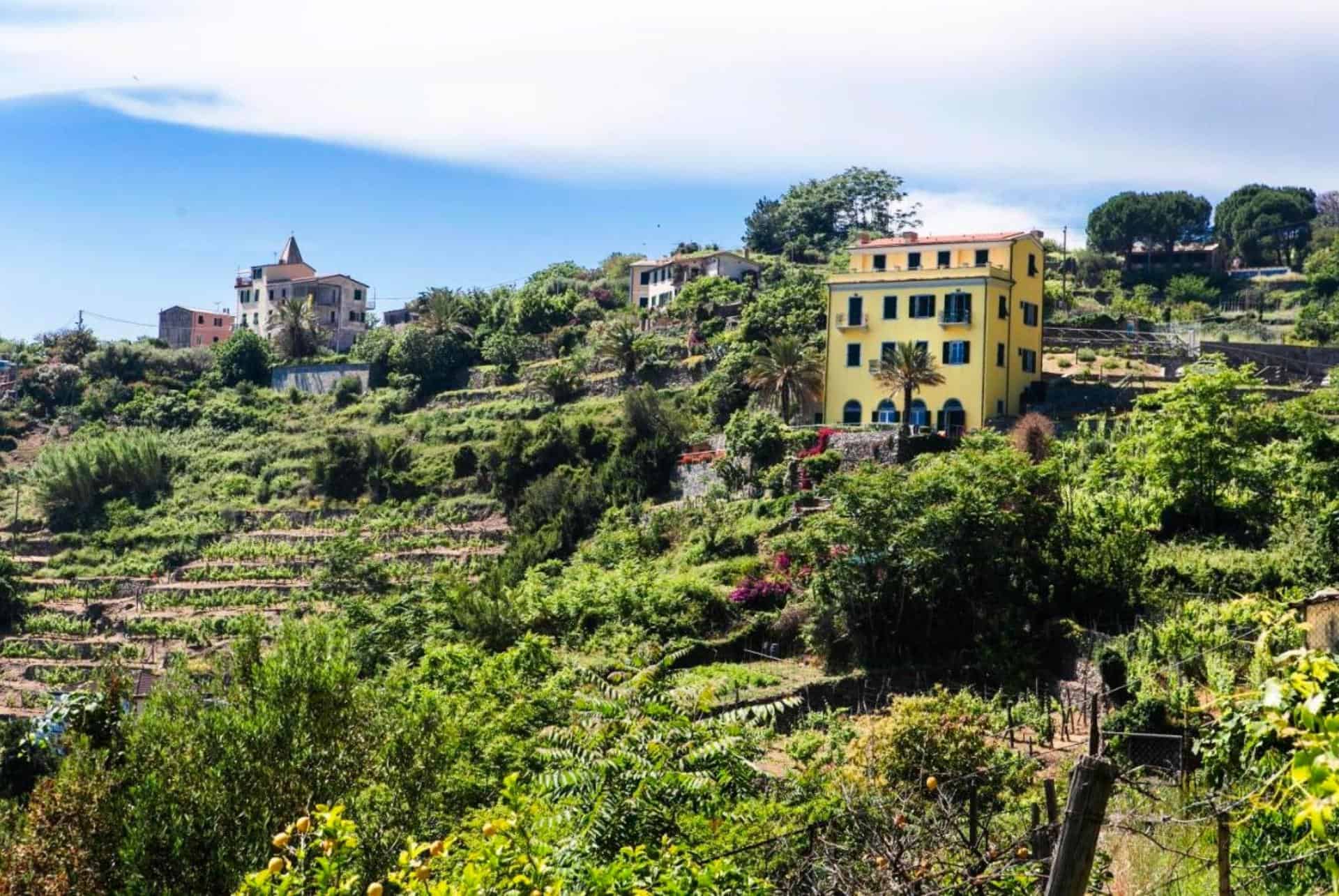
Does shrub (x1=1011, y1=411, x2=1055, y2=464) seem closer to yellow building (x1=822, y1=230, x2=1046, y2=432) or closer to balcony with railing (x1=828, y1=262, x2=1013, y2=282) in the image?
yellow building (x1=822, y1=230, x2=1046, y2=432)

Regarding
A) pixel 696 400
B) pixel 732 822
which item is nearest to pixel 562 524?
pixel 696 400

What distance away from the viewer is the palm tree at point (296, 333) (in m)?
74.6

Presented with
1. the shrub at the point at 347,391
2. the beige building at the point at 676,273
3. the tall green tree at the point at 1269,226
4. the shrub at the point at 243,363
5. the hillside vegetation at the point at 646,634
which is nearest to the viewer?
the hillside vegetation at the point at 646,634

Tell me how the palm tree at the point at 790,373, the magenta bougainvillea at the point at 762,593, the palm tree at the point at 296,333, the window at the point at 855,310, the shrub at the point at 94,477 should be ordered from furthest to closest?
the palm tree at the point at 296,333, the shrub at the point at 94,477, the palm tree at the point at 790,373, the window at the point at 855,310, the magenta bougainvillea at the point at 762,593

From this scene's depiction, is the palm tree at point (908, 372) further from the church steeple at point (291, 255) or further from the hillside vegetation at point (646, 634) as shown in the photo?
the church steeple at point (291, 255)

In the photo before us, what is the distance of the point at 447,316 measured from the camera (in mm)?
68188

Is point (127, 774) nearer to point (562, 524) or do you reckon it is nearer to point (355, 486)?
point (562, 524)

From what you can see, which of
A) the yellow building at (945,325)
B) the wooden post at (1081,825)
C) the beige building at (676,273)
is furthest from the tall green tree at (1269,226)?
the wooden post at (1081,825)

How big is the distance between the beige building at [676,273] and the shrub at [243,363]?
2012cm

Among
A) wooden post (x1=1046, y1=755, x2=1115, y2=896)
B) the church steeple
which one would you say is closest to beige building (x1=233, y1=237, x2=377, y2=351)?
the church steeple

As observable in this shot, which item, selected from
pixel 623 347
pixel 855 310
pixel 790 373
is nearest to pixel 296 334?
pixel 623 347

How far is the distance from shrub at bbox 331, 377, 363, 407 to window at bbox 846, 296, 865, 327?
103ft

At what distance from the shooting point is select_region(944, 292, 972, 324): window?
41.4 m

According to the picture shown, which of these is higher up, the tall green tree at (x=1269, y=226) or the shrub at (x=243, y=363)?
the tall green tree at (x=1269, y=226)
